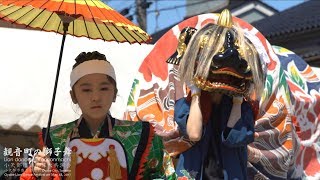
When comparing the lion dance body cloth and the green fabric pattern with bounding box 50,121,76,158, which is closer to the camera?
the green fabric pattern with bounding box 50,121,76,158

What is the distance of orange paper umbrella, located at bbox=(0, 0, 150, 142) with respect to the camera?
9.25 feet

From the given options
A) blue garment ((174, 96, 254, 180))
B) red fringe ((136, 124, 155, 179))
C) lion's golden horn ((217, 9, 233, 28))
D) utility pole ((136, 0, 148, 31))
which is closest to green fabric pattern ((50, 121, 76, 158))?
red fringe ((136, 124, 155, 179))

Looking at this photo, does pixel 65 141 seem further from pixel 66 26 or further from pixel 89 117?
pixel 66 26

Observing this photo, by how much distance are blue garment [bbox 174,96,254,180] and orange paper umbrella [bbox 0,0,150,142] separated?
0.45 m

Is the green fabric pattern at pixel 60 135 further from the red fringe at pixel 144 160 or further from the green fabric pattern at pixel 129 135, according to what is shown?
the red fringe at pixel 144 160

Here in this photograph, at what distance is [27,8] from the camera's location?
3.10 meters

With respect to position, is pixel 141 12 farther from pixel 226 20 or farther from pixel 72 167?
pixel 72 167

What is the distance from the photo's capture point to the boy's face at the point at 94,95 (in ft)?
9.53

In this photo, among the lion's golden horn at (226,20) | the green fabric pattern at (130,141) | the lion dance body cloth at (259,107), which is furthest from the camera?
the lion dance body cloth at (259,107)

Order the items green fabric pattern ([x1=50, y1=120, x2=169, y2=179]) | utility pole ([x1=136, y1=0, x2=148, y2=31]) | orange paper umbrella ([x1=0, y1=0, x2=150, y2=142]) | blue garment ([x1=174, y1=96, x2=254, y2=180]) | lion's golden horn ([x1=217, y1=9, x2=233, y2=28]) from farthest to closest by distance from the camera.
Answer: utility pole ([x1=136, y1=0, x2=148, y2=31])
lion's golden horn ([x1=217, y1=9, x2=233, y2=28])
blue garment ([x1=174, y1=96, x2=254, y2=180])
green fabric pattern ([x1=50, y1=120, x2=169, y2=179])
orange paper umbrella ([x1=0, y1=0, x2=150, y2=142])

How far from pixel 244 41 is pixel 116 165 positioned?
859mm

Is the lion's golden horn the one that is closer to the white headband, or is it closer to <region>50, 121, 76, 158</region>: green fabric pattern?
the white headband

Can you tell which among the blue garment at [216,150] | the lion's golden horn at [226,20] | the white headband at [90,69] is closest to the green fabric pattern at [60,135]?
the white headband at [90,69]

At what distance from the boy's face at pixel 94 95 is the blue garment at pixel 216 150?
36 centimetres
